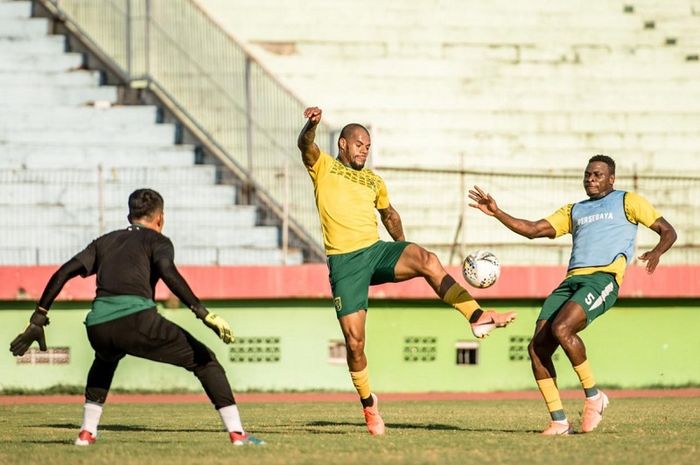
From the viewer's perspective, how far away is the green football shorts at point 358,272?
415 inches

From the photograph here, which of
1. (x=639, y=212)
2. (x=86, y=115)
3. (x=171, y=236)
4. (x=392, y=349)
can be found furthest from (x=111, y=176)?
(x=639, y=212)

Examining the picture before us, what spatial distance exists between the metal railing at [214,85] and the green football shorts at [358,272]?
744cm

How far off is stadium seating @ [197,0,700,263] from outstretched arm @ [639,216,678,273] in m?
10.2

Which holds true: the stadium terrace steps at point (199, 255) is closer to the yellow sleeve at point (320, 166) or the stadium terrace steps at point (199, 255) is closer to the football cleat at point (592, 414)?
the yellow sleeve at point (320, 166)

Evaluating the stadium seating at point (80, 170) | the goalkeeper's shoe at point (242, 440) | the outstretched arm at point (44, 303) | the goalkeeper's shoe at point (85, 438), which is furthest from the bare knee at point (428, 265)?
the stadium seating at point (80, 170)

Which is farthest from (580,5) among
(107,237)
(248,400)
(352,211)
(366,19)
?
(107,237)

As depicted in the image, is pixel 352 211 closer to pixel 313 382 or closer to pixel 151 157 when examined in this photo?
pixel 313 382

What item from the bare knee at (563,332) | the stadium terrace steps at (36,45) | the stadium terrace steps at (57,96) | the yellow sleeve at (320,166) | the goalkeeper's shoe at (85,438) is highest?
the stadium terrace steps at (36,45)

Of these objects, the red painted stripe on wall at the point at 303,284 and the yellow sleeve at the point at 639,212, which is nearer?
the yellow sleeve at the point at 639,212

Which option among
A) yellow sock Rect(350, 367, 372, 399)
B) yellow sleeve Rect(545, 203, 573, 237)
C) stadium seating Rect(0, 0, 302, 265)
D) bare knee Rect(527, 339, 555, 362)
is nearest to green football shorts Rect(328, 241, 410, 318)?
yellow sock Rect(350, 367, 372, 399)

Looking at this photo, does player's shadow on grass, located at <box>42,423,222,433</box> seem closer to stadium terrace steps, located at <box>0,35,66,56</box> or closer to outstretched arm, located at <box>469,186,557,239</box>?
outstretched arm, located at <box>469,186,557,239</box>

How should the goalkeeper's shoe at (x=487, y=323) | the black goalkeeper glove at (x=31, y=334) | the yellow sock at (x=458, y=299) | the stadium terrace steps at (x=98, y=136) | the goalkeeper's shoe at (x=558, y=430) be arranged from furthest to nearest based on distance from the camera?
the stadium terrace steps at (x=98, y=136), the yellow sock at (x=458, y=299), the goalkeeper's shoe at (x=558, y=430), the goalkeeper's shoe at (x=487, y=323), the black goalkeeper glove at (x=31, y=334)

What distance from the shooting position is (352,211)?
35.1 ft

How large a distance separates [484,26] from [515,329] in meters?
7.64
